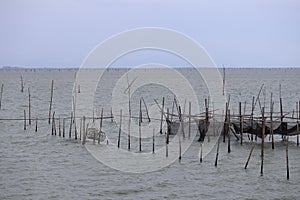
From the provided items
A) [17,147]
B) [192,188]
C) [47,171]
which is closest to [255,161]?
[192,188]

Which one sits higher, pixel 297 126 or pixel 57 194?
pixel 297 126

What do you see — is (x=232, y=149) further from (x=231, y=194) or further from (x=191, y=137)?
(x=231, y=194)

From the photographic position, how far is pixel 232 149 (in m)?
17.5

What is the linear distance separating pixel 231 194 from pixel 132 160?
463cm

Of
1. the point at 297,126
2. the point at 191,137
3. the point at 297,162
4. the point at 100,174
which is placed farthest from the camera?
the point at 191,137

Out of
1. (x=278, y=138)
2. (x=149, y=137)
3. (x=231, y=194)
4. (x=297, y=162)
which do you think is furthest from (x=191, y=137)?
(x=231, y=194)

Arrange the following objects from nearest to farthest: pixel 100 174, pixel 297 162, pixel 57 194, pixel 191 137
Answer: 1. pixel 57 194
2. pixel 100 174
3. pixel 297 162
4. pixel 191 137

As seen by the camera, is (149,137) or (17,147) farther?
(149,137)

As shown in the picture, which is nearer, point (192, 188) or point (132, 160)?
point (192, 188)

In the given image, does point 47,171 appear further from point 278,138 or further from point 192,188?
point 278,138

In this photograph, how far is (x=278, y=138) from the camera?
1984 centimetres

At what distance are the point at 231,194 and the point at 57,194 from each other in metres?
4.32

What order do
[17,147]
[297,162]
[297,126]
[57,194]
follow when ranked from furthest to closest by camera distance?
[17,147] < [297,126] < [297,162] < [57,194]

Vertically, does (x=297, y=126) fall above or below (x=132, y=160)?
above
